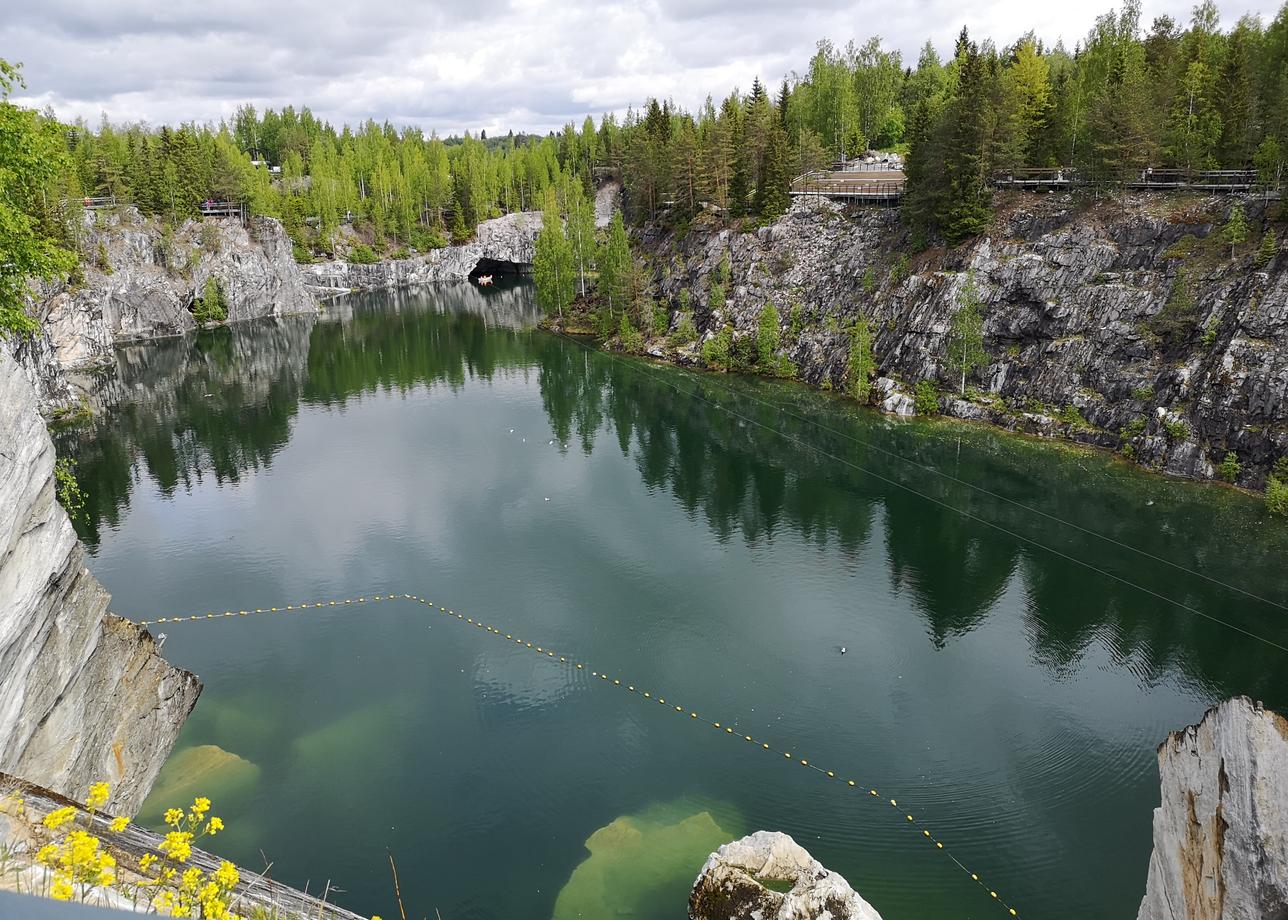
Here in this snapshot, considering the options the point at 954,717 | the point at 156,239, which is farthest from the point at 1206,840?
the point at 156,239

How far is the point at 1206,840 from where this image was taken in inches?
523

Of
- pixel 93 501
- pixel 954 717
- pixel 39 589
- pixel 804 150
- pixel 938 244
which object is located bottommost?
pixel 954 717

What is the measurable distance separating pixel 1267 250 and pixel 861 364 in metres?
25.0

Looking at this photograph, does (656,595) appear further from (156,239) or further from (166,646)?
(156,239)

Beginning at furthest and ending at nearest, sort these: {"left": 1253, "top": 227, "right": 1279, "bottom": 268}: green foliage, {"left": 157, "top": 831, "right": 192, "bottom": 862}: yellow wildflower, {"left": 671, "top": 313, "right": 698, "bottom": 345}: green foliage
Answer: {"left": 671, "top": 313, "right": 698, "bottom": 345}: green foliage
{"left": 1253, "top": 227, "right": 1279, "bottom": 268}: green foliage
{"left": 157, "top": 831, "right": 192, "bottom": 862}: yellow wildflower

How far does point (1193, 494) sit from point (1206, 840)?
35944mm

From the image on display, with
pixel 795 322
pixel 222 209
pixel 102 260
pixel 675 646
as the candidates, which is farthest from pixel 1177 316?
pixel 222 209

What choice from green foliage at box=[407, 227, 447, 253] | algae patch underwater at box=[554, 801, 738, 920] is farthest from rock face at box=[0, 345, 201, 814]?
green foliage at box=[407, 227, 447, 253]

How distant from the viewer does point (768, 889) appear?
19406 mm

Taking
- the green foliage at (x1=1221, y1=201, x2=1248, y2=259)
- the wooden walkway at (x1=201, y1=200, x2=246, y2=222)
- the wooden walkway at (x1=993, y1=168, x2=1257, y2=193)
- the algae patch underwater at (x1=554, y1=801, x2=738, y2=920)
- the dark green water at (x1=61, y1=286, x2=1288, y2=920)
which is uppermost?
the wooden walkway at (x1=201, y1=200, x2=246, y2=222)

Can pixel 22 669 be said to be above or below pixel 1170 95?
below

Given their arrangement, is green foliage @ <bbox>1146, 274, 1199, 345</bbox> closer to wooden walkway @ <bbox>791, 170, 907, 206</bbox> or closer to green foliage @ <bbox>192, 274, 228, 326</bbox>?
wooden walkway @ <bbox>791, 170, 907, 206</bbox>

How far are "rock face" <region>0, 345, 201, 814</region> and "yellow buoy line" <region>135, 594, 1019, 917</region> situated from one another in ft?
30.0

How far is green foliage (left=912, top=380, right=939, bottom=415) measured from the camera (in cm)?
5844
